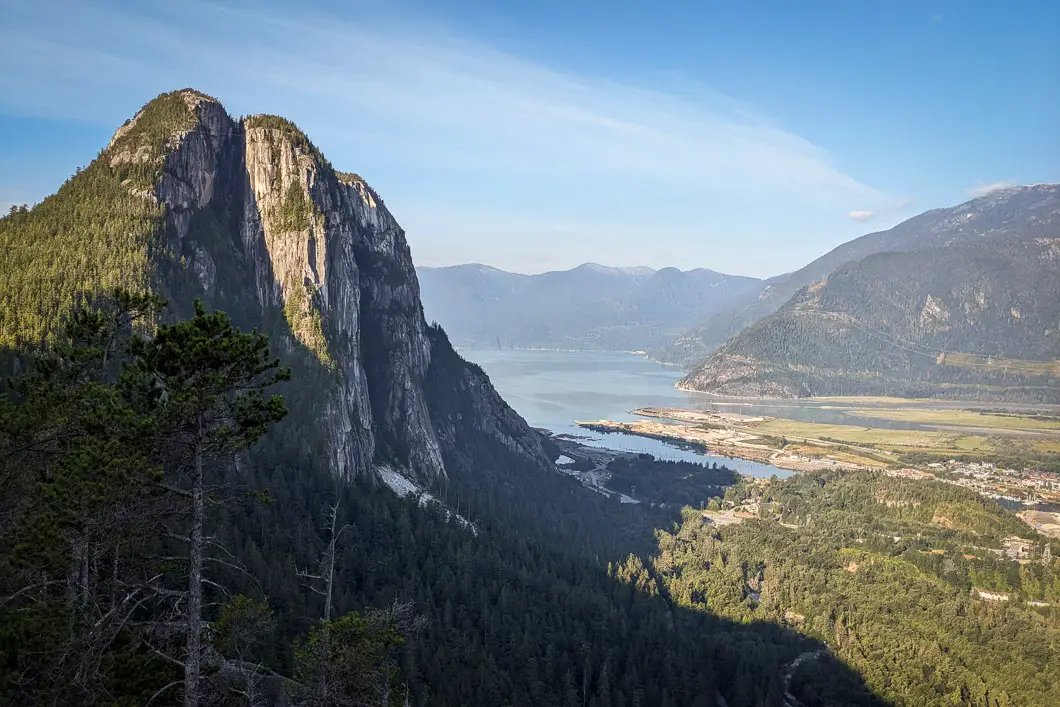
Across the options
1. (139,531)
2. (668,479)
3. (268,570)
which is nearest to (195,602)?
(139,531)

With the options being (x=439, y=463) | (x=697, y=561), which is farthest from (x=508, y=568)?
(x=439, y=463)

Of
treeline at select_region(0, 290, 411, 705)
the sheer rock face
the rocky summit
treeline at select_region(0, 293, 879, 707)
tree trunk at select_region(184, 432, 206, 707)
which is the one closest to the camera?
tree trunk at select_region(184, 432, 206, 707)

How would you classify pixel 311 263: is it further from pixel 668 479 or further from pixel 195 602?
pixel 195 602

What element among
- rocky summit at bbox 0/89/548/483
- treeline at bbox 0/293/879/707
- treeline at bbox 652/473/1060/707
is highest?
rocky summit at bbox 0/89/548/483

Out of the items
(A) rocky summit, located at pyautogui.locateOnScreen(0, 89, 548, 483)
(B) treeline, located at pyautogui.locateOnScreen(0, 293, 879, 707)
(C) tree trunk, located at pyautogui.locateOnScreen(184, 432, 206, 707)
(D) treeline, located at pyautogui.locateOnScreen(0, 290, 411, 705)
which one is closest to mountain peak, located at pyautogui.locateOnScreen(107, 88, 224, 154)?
(A) rocky summit, located at pyautogui.locateOnScreen(0, 89, 548, 483)

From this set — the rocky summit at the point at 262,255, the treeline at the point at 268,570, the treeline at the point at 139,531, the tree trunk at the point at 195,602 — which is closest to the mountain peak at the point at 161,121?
the rocky summit at the point at 262,255

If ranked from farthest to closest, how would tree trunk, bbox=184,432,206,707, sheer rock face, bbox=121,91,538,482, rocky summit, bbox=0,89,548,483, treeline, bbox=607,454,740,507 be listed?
treeline, bbox=607,454,740,507
sheer rock face, bbox=121,91,538,482
rocky summit, bbox=0,89,548,483
tree trunk, bbox=184,432,206,707

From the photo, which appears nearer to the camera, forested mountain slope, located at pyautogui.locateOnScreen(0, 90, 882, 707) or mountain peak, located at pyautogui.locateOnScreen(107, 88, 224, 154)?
forested mountain slope, located at pyautogui.locateOnScreen(0, 90, 882, 707)

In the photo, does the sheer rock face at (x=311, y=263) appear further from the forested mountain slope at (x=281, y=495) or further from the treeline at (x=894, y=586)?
the treeline at (x=894, y=586)

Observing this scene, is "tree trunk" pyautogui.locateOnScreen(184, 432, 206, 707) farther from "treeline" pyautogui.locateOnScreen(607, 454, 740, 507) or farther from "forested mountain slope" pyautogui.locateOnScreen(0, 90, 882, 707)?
"treeline" pyautogui.locateOnScreen(607, 454, 740, 507)
